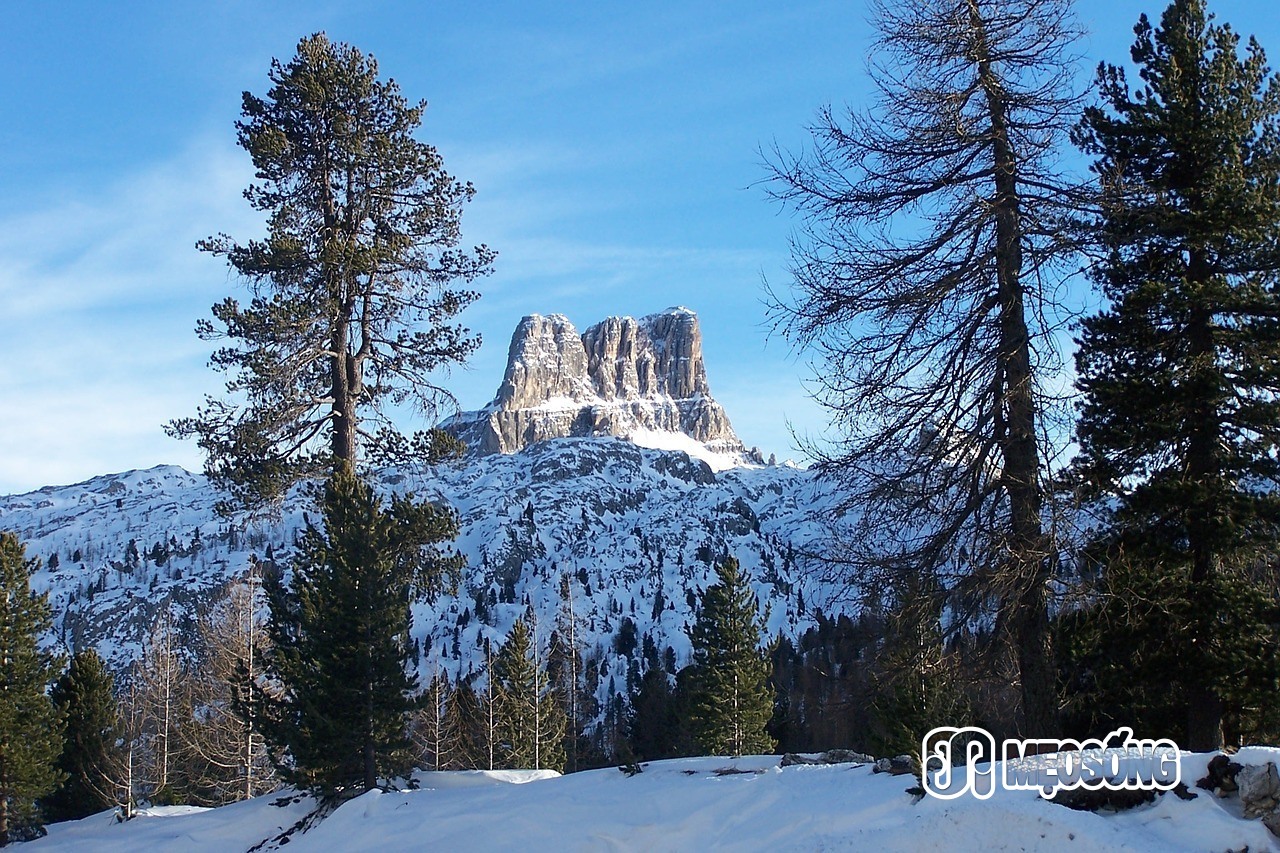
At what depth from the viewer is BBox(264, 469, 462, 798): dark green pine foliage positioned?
54.4ft

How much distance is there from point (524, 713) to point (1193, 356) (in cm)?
2977

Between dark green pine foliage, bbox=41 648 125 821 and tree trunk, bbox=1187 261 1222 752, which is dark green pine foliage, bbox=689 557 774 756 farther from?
tree trunk, bbox=1187 261 1222 752

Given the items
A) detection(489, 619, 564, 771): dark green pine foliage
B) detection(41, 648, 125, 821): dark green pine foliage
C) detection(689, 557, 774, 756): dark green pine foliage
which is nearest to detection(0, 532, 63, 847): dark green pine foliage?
detection(41, 648, 125, 821): dark green pine foliage

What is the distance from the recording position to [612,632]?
7456 inches

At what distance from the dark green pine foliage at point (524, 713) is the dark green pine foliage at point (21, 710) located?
15.1 meters

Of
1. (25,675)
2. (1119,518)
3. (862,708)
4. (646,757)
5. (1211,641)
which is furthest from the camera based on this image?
(646,757)

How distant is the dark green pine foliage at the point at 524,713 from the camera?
36250 mm

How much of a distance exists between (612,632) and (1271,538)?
182 meters

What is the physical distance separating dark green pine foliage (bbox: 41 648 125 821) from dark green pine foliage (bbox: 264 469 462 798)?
1538 centimetres

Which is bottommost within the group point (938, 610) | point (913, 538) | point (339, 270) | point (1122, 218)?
point (938, 610)

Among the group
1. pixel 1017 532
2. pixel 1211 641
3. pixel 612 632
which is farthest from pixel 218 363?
pixel 612 632

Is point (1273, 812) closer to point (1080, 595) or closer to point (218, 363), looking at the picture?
point (1080, 595)

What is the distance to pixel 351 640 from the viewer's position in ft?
56.6

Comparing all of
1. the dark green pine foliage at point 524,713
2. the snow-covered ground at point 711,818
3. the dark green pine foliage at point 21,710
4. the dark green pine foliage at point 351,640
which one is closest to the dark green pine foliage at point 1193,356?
the snow-covered ground at point 711,818
